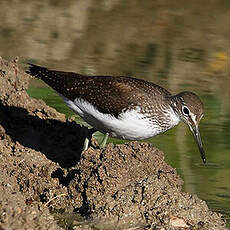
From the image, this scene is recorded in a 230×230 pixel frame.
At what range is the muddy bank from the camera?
8.62 m

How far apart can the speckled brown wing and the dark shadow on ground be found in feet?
1.71

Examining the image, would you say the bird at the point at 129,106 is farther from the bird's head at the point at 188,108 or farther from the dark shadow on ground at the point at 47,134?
the dark shadow on ground at the point at 47,134

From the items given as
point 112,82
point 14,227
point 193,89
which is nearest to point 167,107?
point 112,82

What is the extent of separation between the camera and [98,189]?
888 centimetres

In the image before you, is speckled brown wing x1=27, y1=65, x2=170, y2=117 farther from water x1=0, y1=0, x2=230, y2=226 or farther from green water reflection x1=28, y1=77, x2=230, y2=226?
water x1=0, y1=0, x2=230, y2=226

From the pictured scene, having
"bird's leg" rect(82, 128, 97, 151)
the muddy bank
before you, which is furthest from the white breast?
"bird's leg" rect(82, 128, 97, 151)

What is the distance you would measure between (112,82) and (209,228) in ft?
7.48

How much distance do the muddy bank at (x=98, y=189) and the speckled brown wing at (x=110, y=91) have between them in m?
0.56

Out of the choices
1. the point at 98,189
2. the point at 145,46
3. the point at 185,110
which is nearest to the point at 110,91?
the point at 185,110

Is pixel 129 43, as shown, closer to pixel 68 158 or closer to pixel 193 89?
pixel 193 89

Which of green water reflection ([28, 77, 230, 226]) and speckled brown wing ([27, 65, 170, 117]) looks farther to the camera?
green water reflection ([28, 77, 230, 226])

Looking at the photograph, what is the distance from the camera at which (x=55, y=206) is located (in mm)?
9156

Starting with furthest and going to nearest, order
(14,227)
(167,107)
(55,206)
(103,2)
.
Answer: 1. (103,2)
2. (167,107)
3. (55,206)
4. (14,227)

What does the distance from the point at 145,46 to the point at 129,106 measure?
25.0 feet
